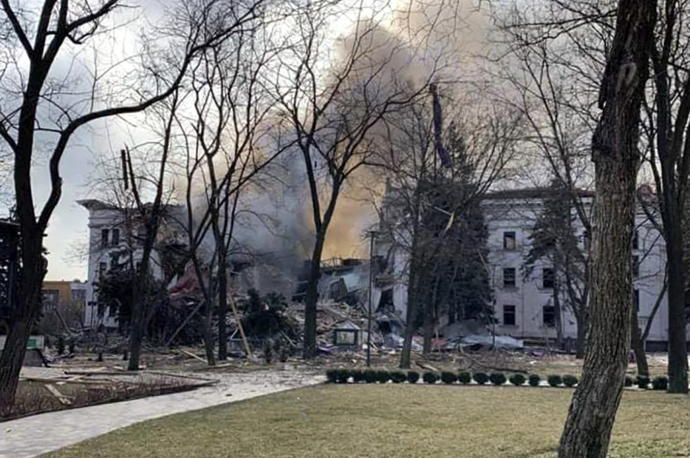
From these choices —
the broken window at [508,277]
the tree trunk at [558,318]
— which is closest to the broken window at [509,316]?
the broken window at [508,277]

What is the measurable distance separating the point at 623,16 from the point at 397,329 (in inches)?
1523

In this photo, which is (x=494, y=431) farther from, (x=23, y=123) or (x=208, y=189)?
(x=208, y=189)

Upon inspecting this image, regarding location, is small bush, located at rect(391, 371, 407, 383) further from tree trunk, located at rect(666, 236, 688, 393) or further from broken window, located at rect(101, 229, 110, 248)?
broken window, located at rect(101, 229, 110, 248)

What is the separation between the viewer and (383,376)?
17.6 meters

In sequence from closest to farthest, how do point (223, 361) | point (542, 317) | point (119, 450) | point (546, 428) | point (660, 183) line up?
point (119, 450)
point (546, 428)
point (660, 183)
point (223, 361)
point (542, 317)

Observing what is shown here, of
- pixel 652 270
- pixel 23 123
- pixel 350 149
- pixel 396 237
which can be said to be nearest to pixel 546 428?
pixel 23 123

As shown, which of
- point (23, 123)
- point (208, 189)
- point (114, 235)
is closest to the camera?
point (23, 123)

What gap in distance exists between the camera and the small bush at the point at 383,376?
17.5 meters

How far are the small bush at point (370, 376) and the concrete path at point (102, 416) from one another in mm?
1294

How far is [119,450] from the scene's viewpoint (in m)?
8.00

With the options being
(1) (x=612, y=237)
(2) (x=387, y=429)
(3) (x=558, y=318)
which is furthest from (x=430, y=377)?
(3) (x=558, y=318)

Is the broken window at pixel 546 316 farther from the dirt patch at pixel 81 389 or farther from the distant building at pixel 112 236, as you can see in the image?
the dirt patch at pixel 81 389

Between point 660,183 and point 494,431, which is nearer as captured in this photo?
point 494,431

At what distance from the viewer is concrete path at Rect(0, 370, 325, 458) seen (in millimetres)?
8734
